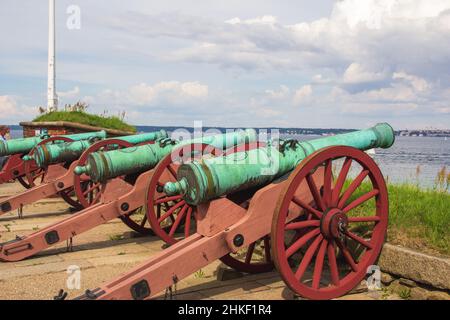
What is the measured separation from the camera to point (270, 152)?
451 cm

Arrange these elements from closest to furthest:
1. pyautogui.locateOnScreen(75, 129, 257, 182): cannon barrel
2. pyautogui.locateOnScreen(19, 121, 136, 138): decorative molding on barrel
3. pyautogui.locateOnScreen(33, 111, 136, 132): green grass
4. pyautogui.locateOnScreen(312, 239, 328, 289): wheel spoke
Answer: pyautogui.locateOnScreen(312, 239, 328, 289): wheel spoke, pyautogui.locateOnScreen(75, 129, 257, 182): cannon barrel, pyautogui.locateOnScreen(19, 121, 136, 138): decorative molding on barrel, pyautogui.locateOnScreen(33, 111, 136, 132): green grass

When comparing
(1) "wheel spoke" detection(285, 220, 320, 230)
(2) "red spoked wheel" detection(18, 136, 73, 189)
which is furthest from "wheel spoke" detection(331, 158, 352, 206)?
(2) "red spoked wheel" detection(18, 136, 73, 189)

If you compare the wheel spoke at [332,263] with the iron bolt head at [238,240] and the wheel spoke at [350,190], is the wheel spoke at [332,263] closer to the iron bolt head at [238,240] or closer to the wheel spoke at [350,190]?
the wheel spoke at [350,190]

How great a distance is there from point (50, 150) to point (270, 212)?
5.43m

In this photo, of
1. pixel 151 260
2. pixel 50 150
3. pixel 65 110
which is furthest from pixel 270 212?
pixel 65 110

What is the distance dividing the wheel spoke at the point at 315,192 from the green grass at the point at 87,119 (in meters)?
11.5

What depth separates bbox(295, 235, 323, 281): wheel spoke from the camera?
3.89 meters

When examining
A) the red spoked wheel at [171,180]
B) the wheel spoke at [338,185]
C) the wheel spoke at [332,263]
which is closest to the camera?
the wheel spoke at [332,263]

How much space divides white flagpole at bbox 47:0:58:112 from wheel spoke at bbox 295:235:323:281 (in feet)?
46.6

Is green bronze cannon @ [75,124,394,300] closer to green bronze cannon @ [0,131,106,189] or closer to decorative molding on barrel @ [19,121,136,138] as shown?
green bronze cannon @ [0,131,106,189]

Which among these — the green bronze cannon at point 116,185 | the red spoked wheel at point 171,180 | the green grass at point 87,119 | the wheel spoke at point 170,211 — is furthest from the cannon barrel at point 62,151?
the green grass at point 87,119

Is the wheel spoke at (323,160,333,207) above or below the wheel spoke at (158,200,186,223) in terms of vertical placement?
above

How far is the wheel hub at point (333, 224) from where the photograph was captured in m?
4.08

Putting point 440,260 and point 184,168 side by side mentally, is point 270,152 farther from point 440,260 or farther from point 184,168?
point 440,260
